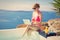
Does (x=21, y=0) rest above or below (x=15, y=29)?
above

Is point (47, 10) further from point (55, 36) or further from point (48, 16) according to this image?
point (55, 36)

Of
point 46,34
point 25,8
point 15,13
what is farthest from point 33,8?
point 46,34

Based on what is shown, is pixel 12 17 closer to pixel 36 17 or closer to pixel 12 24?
pixel 12 24

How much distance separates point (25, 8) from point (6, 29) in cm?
33

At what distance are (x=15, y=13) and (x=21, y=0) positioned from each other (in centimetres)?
17

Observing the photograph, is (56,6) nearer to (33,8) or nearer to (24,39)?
(33,8)

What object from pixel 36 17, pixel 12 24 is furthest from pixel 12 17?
pixel 36 17

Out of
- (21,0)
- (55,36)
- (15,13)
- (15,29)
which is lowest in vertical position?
(55,36)

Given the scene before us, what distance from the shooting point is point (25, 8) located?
6.03 feet

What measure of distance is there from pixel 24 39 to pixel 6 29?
0.24 metres

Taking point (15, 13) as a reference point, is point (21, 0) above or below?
above

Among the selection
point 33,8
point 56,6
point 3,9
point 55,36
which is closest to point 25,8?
point 33,8

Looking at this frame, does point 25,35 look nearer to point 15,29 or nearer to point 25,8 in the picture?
point 15,29

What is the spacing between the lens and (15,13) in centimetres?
181
